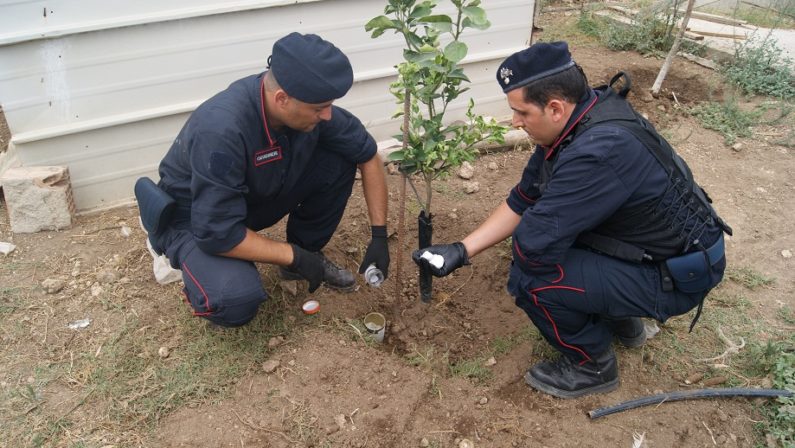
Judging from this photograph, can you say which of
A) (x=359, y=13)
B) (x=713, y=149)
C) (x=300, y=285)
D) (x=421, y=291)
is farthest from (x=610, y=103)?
(x=713, y=149)

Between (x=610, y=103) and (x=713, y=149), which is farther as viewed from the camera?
(x=713, y=149)

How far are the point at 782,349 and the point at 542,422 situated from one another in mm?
1278

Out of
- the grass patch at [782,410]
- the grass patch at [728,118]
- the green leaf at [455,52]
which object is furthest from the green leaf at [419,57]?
the grass patch at [728,118]

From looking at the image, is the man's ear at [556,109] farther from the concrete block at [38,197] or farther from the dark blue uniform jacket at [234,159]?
the concrete block at [38,197]

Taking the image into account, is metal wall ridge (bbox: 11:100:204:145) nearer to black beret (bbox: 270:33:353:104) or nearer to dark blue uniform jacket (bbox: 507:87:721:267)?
black beret (bbox: 270:33:353:104)

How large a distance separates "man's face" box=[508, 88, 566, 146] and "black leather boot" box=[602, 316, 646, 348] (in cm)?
99

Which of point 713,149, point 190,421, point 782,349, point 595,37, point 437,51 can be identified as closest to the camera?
point 437,51

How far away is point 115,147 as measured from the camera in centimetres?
356

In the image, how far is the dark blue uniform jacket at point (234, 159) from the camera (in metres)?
2.31

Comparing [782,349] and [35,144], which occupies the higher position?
[35,144]

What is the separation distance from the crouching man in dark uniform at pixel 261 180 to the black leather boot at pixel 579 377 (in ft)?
3.06

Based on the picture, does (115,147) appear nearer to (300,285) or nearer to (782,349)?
(300,285)

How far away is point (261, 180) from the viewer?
2.59m

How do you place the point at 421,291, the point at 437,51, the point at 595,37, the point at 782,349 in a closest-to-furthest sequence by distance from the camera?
the point at 437,51 → the point at 782,349 → the point at 421,291 → the point at 595,37
